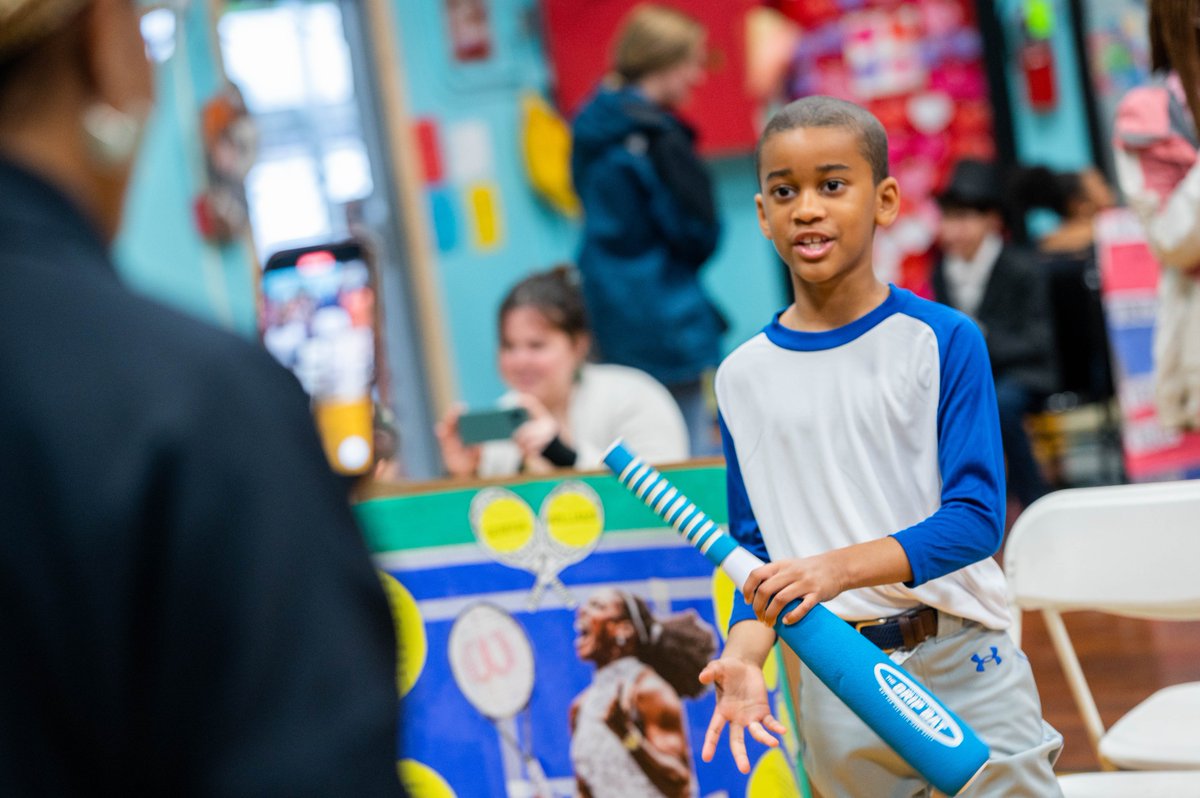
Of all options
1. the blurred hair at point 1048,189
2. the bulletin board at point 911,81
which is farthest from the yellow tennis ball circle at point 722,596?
the bulletin board at point 911,81

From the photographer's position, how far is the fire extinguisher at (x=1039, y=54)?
6.92 meters

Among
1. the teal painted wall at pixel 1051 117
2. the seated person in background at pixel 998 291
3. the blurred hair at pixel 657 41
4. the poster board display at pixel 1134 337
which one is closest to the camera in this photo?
the blurred hair at pixel 657 41

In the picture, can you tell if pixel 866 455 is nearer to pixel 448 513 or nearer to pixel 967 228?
pixel 448 513

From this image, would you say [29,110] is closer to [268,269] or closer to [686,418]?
[268,269]

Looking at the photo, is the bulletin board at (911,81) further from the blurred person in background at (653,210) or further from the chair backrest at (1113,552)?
the chair backrest at (1113,552)

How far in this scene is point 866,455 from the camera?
1405 mm

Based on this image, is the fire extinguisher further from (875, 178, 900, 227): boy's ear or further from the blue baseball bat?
the blue baseball bat

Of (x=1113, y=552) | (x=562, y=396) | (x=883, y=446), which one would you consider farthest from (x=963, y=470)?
(x=562, y=396)

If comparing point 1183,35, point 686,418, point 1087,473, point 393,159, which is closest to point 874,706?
point 1183,35

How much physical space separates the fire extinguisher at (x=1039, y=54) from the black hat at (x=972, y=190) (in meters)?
1.56

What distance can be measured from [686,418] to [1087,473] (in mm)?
2586

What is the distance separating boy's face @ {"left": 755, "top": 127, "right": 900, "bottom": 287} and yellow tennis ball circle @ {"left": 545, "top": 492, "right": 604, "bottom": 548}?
0.61 metres

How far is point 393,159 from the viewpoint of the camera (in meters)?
6.78

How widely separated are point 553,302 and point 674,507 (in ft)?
5.59
